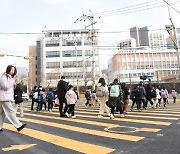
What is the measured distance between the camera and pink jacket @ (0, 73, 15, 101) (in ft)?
20.1

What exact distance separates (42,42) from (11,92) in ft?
242

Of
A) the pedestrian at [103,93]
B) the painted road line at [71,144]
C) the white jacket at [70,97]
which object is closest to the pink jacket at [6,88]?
the painted road line at [71,144]

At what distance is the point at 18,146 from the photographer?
488cm

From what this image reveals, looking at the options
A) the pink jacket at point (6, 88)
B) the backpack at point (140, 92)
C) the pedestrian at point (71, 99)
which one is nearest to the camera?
the pink jacket at point (6, 88)

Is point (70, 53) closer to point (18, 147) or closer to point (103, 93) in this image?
point (103, 93)

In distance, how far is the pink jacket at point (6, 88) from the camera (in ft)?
20.1

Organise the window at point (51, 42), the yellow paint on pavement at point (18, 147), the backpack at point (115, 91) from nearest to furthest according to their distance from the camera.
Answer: the yellow paint on pavement at point (18, 147), the backpack at point (115, 91), the window at point (51, 42)

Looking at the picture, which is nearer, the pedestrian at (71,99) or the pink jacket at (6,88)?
the pink jacket at (6,88)

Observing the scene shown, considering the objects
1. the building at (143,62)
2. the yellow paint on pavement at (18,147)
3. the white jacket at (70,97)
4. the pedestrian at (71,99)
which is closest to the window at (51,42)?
the building at (143,62)

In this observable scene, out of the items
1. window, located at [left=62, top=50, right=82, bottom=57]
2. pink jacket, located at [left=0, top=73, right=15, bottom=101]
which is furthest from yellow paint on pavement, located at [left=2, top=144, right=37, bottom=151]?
window, located at [left=62, top=50, right=82, bottom=57]

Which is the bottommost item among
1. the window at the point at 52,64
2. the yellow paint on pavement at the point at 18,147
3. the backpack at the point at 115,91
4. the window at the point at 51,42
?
the yellow paint on pavement at the point at 18,147

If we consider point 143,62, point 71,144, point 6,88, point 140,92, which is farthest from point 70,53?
point 71,144

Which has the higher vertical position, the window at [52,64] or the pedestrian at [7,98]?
the window at [52,64]

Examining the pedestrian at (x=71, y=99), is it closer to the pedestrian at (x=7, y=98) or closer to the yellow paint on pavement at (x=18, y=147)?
the pedestrian at (x=7, y=98)
